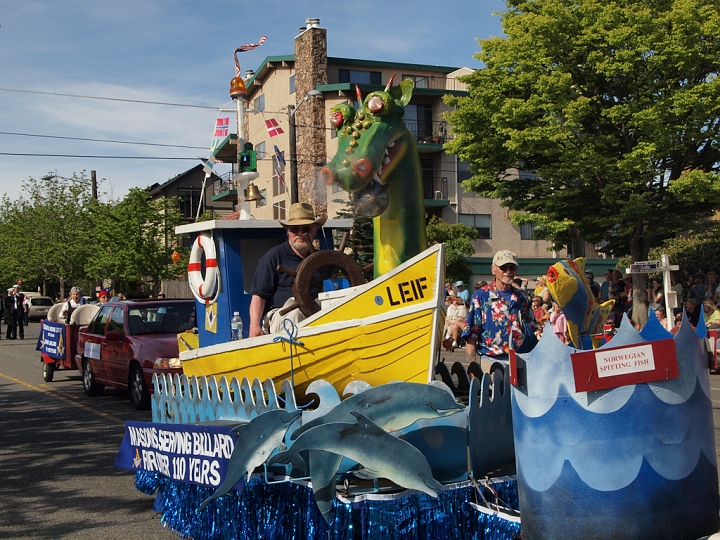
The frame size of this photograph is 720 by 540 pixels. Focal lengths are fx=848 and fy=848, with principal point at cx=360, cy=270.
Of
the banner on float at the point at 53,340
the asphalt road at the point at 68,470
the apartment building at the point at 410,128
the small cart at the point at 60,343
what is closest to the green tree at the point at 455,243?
the apartment building at the point at 410,128

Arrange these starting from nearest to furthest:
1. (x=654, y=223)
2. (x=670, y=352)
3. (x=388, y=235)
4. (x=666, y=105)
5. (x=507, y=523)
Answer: (x=670, y=352), (x=507, y=523), (x=388, y=235), (x=666, y=105), (x=654, y=223)

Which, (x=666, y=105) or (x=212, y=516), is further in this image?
(x=666, y=105)

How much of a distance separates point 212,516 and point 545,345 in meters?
2.75

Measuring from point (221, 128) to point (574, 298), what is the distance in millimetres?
5636

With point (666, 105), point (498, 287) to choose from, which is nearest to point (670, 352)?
point (498, 287)

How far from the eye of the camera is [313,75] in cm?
3794

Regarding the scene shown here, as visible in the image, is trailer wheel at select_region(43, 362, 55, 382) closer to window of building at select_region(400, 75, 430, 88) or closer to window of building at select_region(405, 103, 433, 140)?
window of building at select_region(405, 103, 433, 140)

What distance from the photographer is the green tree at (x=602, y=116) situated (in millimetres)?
Answer: 21406

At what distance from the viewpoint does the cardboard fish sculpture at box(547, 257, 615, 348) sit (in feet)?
21.9

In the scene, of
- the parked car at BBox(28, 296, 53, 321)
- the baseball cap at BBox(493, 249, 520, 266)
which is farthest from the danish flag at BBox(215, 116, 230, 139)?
the parked car at BBox(28, 296, 53, 321)

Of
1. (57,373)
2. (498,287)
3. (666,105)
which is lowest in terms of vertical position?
(57,373)

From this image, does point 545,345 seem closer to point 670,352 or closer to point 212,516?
point 670,352

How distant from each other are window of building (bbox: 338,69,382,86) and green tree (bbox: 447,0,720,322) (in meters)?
15.8

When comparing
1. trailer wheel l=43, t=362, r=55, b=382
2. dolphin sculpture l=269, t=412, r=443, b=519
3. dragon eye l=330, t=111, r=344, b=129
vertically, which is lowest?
trailer wheel l=43, t=362, r=55, b=382
